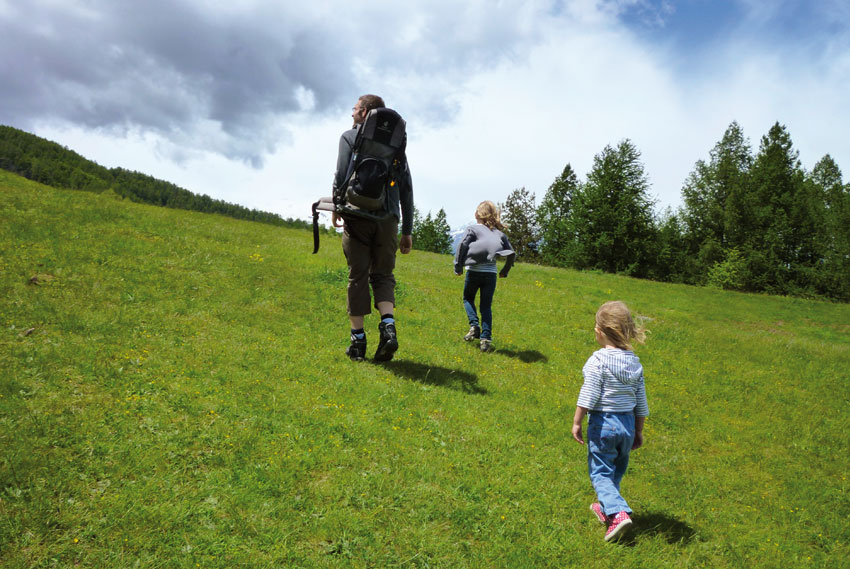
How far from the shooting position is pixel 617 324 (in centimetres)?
438

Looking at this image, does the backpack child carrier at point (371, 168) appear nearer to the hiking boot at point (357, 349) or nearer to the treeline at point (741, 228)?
the hiking boot at point (357, 349)

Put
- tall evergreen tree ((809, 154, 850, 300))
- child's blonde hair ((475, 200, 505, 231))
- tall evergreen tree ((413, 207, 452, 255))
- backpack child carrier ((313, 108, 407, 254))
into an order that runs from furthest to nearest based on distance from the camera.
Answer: tall evergreen tree ((413, 207, 452, 255)) < tall evergreen tree ((809, 154, 850, 300)) < child's blonde hair ((475, 200, 505, 231)) < backpack child carrier ((313, 108, 407, 254))

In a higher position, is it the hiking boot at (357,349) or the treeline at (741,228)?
the treeline at (741,228)

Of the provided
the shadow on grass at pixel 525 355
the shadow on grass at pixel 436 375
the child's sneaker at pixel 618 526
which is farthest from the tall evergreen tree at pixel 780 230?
the child's sneaker at pixel 618 526

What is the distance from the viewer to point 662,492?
215 inches

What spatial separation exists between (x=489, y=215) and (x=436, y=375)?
3.77 metres

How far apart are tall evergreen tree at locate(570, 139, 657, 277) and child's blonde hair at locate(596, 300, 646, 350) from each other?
149 feet

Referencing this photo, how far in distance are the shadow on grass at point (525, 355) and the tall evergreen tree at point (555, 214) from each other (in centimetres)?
4599

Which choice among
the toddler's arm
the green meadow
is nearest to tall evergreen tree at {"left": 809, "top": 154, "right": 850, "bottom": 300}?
the green meadow

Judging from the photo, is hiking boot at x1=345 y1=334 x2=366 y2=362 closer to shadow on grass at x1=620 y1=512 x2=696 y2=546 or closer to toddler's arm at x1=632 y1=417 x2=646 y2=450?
toddler's arm at x1=632 y1=417 x2=646 y2=450

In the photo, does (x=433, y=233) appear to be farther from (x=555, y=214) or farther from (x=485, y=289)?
(x=485, y=289)

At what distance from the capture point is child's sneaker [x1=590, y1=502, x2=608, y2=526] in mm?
4426

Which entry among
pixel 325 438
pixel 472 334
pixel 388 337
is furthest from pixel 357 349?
pixel 472 334

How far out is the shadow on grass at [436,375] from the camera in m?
7.19
